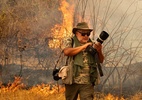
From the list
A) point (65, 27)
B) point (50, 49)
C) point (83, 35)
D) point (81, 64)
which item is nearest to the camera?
point (81, 64)

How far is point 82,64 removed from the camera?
408cm

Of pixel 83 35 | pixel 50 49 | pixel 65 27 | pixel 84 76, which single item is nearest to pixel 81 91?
pixel 84 76

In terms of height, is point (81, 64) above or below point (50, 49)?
below

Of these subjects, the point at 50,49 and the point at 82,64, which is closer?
the point at 82,64

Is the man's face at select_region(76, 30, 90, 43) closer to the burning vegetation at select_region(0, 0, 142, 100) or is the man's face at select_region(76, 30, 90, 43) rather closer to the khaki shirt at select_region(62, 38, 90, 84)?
the khaki shirt at select_region(62, 38, 90, 84)

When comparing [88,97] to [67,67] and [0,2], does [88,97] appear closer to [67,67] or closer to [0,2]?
[67,67]

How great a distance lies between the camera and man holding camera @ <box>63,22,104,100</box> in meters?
4.08

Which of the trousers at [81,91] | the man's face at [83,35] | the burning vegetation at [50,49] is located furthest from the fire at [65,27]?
the trousers at [81,91]

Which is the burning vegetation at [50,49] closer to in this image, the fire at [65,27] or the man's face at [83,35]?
the fire at [65,27]

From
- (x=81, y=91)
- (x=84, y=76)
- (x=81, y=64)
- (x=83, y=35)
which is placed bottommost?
(x=81, y=91)

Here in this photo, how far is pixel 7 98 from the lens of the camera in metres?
6.50

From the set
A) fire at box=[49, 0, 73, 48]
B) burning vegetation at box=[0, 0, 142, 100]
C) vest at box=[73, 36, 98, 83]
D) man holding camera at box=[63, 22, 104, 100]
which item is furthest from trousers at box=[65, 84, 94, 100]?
fire at box=[49, 0, 73, 48]

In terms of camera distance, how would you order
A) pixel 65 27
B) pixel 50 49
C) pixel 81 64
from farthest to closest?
pixel 50 49
pixel 65 27
pixel 81 64

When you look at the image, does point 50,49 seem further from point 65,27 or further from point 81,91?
point 81,91
